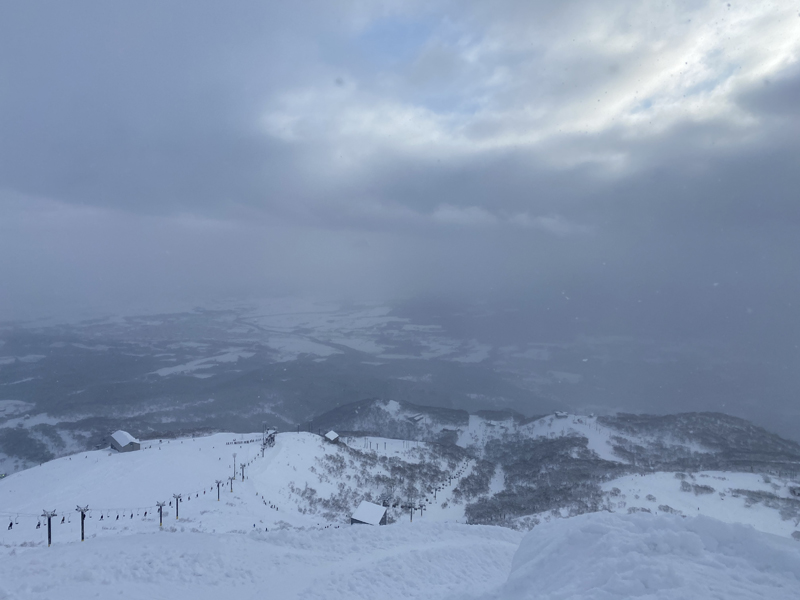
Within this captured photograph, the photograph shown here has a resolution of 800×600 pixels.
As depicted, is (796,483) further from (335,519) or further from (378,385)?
(378,385)

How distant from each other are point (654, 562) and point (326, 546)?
1552 cm

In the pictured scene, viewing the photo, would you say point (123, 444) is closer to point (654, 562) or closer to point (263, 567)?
point (263, 567)

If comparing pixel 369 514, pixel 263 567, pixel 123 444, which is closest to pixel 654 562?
pixel 263 567

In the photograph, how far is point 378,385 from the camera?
130375mm

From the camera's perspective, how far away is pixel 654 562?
8.57 m

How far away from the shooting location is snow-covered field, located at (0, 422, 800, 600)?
877 cm

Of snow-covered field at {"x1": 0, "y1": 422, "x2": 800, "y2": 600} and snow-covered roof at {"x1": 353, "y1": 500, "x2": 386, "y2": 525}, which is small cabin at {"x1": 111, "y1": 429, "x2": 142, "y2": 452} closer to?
snow-covered field at {"x1": 0, "y1": 422, "x2": 800, "y2": 600}

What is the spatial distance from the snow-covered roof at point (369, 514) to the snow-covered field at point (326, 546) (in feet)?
5.22

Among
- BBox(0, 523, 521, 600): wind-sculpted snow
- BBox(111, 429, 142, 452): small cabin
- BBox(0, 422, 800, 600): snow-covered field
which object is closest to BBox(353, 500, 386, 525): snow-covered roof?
BBox(0, 422, 800, 600): snow-covered field

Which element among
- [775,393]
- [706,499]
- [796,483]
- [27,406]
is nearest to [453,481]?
[706,499]

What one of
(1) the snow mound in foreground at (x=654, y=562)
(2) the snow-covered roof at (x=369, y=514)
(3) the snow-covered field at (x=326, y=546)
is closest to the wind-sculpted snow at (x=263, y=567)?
(3) the snow-covered field at (x=326, y=546)

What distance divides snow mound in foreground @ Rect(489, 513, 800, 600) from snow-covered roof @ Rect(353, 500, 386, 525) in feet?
82.9

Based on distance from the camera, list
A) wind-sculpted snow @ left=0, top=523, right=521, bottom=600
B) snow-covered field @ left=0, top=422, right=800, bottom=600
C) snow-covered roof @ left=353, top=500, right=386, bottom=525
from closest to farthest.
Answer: snow-covered field @ left=0, top=422, right=800, bottom=600 < wind-sculpted snow @ left=0, top=523, right=521, bottom=600 < snow-covered roof @ left=353, top=500, right=386, bottom=525

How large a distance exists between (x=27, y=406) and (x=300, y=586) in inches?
5081
